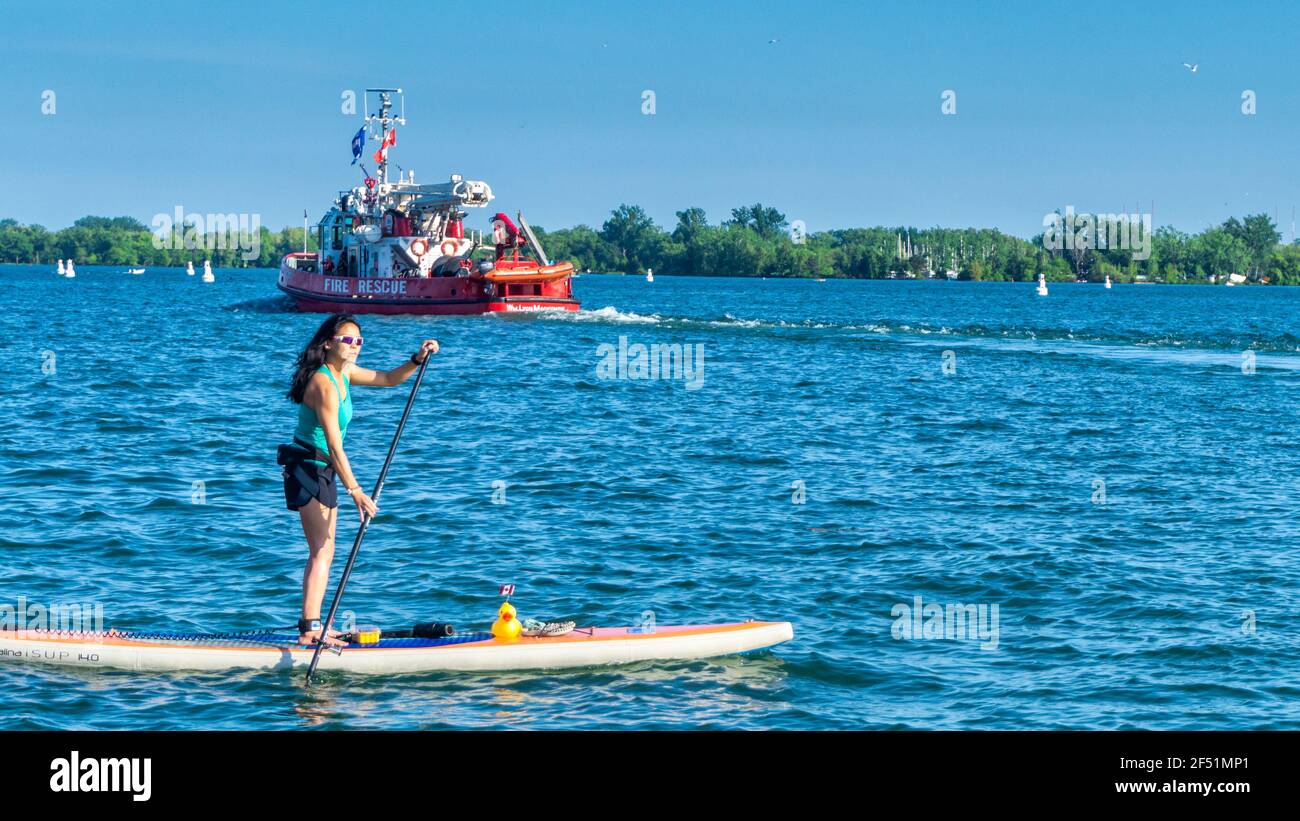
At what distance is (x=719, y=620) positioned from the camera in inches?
520

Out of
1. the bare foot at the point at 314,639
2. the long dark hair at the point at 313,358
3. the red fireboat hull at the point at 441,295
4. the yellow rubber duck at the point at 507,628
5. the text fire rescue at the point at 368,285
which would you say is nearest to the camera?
the long dark hair at the point at 313,358

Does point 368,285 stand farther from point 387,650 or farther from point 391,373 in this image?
point 391,373

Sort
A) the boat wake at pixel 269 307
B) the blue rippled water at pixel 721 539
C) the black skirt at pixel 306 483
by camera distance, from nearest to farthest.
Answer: the black skirt at pixel 306 483
the blue rippled water at pixel 721 539
the boat wake at pixel 269 307

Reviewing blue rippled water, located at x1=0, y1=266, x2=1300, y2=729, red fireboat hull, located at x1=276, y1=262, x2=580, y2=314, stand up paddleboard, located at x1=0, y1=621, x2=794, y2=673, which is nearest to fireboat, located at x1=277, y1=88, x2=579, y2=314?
red fireboat hull, located at x1=276, y1=262, x2=580, y2=314

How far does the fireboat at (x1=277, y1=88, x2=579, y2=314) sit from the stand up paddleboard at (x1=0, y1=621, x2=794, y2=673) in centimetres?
4681

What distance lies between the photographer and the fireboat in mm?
59000

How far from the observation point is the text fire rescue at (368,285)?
2379 inches

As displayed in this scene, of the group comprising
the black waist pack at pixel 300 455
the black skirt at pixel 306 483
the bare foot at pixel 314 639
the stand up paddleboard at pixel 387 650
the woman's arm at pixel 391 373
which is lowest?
the stand up paddleboard at pixel 387 650

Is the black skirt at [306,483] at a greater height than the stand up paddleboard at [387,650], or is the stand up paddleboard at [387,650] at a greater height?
the black skirt at [306,483]

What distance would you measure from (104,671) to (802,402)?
23.9 meters

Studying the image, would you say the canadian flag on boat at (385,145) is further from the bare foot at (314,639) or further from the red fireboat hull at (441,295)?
the bare foot at (314,639)

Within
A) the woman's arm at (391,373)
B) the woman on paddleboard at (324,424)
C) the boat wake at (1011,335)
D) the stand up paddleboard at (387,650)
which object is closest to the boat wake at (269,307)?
the boat wake at (1011,335)

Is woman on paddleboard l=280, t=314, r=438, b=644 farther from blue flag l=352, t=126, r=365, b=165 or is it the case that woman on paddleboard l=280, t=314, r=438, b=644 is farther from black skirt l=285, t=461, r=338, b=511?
blue flag l=352, t=126, r=365, b=165
